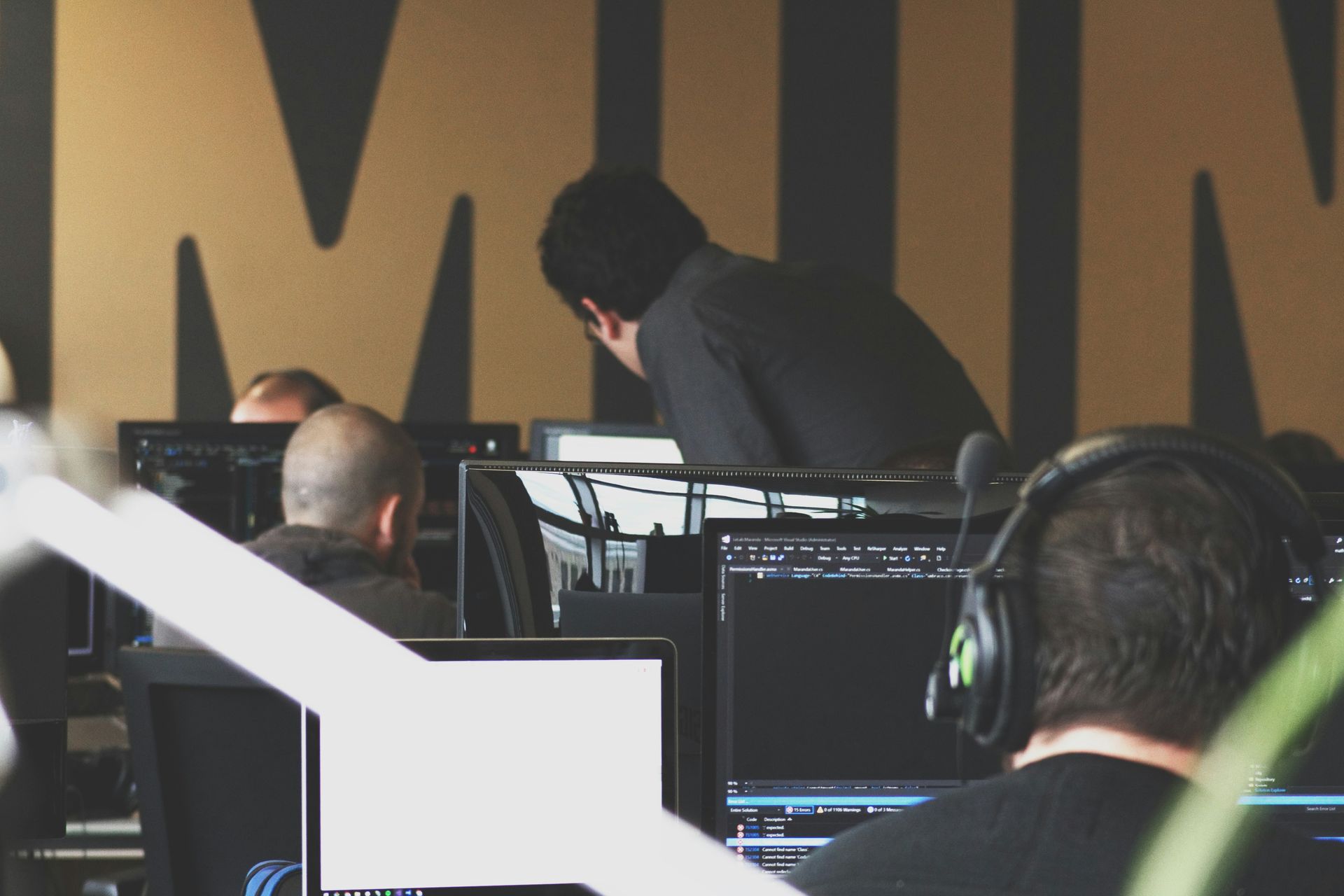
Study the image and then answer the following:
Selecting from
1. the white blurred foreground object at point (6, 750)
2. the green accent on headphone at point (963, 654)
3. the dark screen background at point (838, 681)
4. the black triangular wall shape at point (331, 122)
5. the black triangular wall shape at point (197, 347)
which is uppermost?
the black triangular wall shape at point (331, 122)

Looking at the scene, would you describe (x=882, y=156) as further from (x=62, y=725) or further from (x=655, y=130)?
(x=62, y=725)

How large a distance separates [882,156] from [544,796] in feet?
12.8

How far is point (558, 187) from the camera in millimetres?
4773

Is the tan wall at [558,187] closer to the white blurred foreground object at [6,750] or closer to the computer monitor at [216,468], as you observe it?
the computer monitor at [216,468]

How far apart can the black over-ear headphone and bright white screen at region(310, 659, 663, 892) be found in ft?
1.46

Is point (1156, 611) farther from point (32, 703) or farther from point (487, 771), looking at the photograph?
point (32, 703)

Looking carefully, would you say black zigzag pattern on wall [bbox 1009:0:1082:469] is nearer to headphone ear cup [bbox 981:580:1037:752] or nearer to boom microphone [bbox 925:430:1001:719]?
boom microphone [bbox 925:430:1001:719]

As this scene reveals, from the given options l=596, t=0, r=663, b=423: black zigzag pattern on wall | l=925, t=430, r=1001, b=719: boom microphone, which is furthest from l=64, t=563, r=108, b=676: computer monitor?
l=925, t=430, r=1001, b=719: boom microphone

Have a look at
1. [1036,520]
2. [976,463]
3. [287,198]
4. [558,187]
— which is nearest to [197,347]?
[287,198]

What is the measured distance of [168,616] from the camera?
2.32 metres

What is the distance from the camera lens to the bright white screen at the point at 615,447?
3.14 metres

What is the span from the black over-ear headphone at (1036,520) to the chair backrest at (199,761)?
98 centimetres

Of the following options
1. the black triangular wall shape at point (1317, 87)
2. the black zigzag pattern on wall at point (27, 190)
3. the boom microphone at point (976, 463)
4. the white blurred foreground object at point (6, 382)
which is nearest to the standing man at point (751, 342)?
the boom microphone at point (976, 463)

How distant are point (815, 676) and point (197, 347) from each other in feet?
12.6
